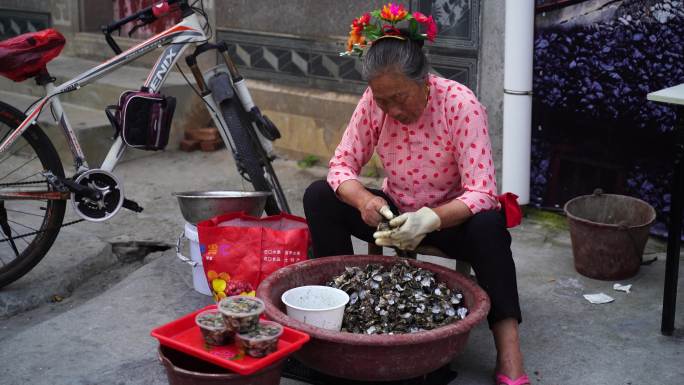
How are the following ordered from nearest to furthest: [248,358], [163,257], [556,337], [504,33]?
[248,358], [556,337], [163,257], [504,33]

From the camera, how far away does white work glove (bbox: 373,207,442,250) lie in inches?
115

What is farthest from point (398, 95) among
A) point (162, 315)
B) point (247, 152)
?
point (162, 315)

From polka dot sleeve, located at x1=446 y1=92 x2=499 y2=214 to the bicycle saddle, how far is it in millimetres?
1920

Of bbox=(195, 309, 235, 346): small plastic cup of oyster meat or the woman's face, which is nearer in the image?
bbox=(195, 309, 235, 346): small plastic cup of oyster meat

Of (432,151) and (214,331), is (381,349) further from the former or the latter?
(432,151)

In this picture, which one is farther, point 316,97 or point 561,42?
point 316,97

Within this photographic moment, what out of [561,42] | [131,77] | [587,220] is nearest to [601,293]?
[587,220]

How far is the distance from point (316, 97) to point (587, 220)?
2.33 meters

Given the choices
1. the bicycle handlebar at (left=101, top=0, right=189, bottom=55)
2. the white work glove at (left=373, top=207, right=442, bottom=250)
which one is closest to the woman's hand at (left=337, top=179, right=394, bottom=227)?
the white work glove at (left=373, top=207, right=442, bottom=250)

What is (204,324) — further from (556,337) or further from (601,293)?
(601,293)

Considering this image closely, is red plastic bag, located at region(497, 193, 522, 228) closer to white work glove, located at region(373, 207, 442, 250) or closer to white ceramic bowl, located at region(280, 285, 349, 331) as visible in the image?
white work glove, located at region(373, 207, 442, 250)

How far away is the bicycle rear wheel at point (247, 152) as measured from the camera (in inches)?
166

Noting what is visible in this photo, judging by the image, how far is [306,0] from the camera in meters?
5.75

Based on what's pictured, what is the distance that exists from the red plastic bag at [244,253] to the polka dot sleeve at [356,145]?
0.35 m
